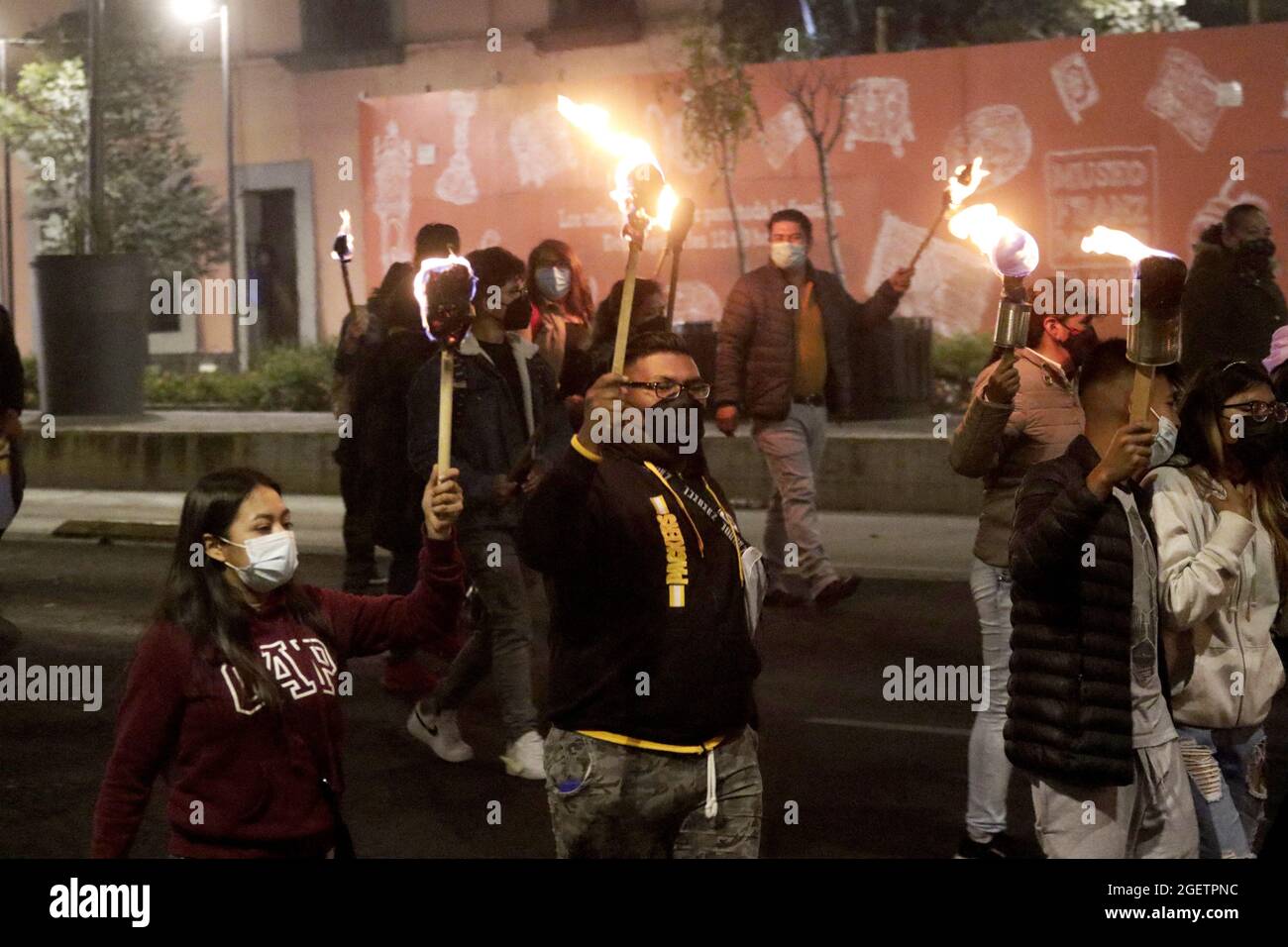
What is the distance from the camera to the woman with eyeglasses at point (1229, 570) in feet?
15.7

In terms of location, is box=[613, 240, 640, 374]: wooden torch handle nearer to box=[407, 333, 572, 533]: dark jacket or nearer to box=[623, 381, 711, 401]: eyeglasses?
box=[623, 381, 711, 401]: eyeglasses

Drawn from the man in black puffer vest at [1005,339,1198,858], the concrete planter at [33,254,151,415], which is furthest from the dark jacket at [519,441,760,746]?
the concrete planter at [33,254,151,415]

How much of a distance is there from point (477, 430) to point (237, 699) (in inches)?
118

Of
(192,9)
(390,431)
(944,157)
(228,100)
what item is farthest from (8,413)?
(192,9)

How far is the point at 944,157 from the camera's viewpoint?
20578 mm

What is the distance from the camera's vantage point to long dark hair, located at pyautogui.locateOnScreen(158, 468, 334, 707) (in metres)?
4.00

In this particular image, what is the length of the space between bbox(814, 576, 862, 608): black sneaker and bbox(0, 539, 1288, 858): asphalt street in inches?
3.9

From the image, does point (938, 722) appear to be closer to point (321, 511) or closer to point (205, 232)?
point (321, 511)

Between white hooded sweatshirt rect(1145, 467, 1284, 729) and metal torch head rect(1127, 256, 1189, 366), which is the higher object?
metal torch head rect(1127, 256, 1189, 366)

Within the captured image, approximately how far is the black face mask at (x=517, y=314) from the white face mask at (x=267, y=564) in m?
3.16

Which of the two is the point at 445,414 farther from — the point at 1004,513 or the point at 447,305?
the point at 1004,513

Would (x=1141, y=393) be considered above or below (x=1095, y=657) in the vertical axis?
above
